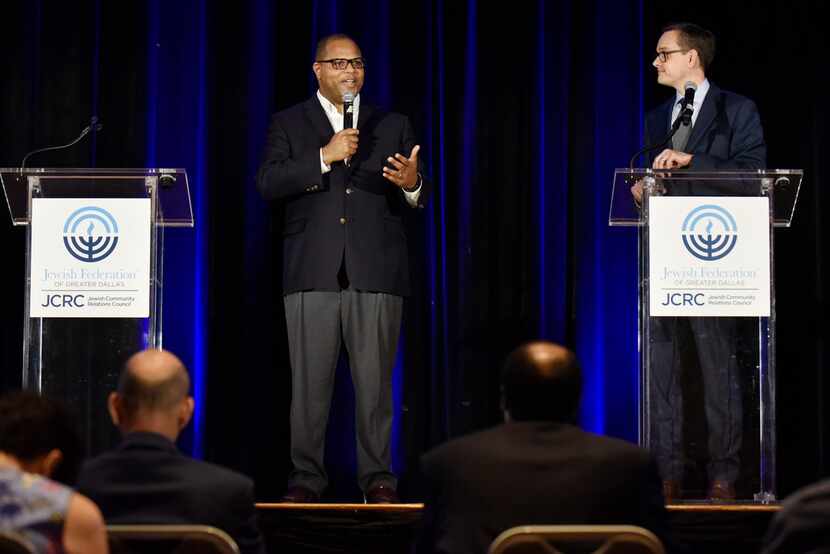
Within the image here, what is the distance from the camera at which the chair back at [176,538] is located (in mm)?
2312

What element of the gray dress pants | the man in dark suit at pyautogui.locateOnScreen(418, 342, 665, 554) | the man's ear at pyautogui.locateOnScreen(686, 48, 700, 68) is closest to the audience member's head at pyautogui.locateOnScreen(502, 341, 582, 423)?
the man in dark suit at pyautogui.locateOnScreen(418, 342, 665, 554)

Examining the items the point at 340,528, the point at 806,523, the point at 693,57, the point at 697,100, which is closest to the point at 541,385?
the point at 806,523

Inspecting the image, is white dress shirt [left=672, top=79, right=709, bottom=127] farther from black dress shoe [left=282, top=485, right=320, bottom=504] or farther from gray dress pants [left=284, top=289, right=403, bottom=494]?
black dress shoe [left=282, top=485, right=320, bottom=504]

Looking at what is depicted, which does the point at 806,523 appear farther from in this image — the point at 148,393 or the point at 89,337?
the point at 89,337

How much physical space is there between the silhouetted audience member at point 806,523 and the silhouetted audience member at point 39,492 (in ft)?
3.84

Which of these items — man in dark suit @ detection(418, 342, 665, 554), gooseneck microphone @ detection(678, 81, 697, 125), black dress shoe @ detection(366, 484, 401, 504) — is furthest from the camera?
black dress shoe @ detection(366, 484, 401, 504)

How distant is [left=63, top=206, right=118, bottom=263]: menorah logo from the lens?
427 centimetres

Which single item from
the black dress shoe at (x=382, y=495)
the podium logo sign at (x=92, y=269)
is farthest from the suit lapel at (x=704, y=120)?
the podium logo sign at (x=92, y=269)

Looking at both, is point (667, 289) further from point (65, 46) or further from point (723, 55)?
point (65, 46)

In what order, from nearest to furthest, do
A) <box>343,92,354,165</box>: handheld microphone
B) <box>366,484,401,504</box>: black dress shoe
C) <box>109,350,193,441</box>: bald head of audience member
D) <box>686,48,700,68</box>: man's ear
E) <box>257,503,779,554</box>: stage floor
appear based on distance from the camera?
<box>109,350,193,441</box>: bald head of audience member, <box>257,503,779,554</box>: stage floor, <box>366,484,401,504</box>: black dress shoe, <box>343,92,354,165</box>: handheld microphone, <box>686,48,700,68</box>: man's ear

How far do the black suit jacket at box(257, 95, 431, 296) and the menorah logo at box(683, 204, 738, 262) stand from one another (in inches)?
41.6

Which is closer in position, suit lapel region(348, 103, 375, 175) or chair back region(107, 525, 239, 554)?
chair back region(107, 525, 239, 554)

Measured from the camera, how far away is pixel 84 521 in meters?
2.18

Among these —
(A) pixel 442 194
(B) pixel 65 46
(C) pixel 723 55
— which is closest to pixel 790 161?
(C) pixel 723 55
